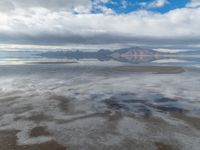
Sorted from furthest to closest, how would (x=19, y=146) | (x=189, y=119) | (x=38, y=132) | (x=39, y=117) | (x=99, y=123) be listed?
1. (x=39, y=117)
2. (x=189, y=119)
3. (x=99, y=123)
4. (x=38, y=132)
5. (x=19, y=146)

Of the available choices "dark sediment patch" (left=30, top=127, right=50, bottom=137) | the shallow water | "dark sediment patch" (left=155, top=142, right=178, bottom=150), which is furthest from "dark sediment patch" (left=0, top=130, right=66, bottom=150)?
"dark sediment patch" (left=155, top=142, right=178, bottom=150)

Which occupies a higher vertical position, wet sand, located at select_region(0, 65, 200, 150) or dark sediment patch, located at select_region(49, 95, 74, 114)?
wet sand, located at select_region(0, 65, 200, 150)

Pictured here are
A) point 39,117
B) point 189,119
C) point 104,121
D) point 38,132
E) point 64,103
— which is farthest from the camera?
point 64,103

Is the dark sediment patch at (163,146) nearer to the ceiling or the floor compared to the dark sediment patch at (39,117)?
nearer to the floor

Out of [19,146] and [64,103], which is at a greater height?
[19,146]

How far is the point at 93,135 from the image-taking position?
12203 millimetres

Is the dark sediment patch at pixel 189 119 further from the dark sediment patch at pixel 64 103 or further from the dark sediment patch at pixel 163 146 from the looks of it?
the dark sediment patch at pixel 64 103

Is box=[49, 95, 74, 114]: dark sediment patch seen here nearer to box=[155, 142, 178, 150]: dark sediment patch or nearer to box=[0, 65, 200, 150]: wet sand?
box=[0, 65, 200, 150]: wet sand

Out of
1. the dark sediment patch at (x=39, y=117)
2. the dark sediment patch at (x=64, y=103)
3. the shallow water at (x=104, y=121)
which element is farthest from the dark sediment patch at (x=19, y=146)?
the dark sediment patch at (x=64, y=103)

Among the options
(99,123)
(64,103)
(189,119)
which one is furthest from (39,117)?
(189,119)

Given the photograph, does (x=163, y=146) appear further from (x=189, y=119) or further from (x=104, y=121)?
(x=189, y=119)

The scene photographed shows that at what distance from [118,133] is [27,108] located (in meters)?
9.70

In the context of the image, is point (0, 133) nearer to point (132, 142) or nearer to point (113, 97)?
point (132, 142)

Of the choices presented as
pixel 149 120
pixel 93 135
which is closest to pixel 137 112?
pixel 149 120
